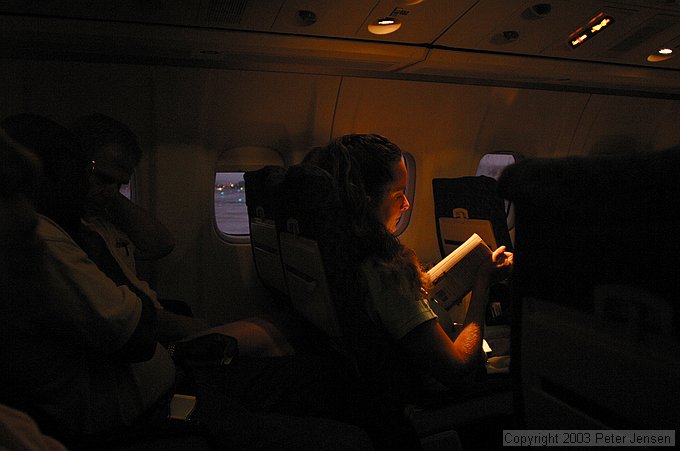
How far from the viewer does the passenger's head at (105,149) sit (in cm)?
267

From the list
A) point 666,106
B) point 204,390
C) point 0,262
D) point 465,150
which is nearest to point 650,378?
point 0,262

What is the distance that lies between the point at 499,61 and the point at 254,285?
239cm

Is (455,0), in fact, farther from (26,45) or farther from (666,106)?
(666,106)

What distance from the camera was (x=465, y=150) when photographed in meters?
4.50

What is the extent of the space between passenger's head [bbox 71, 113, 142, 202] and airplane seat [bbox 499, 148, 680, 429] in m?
2.25

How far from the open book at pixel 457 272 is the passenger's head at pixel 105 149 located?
1.74 meters

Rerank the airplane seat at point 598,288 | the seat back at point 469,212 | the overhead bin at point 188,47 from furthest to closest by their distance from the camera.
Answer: the seat back at point 469,212 < the overhead bin at point 188,47 < the airplane seat at point 598,288

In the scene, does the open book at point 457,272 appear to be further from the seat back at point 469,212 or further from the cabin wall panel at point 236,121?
the cabin wall panel at point 236,121

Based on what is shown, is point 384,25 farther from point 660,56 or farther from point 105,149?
point 660,56

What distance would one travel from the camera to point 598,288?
106 centimetres

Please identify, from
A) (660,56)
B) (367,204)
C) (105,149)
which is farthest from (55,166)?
(660,56)

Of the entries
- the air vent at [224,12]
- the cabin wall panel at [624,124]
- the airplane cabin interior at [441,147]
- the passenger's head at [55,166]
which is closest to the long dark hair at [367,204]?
the airplane cabin interior at [441,147]

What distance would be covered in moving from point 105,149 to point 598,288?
2470 millimetres

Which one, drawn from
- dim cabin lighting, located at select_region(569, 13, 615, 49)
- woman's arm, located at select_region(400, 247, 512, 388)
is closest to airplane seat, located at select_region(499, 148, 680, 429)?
woman's arm, located at select_region(400, 247, 512, 388)
